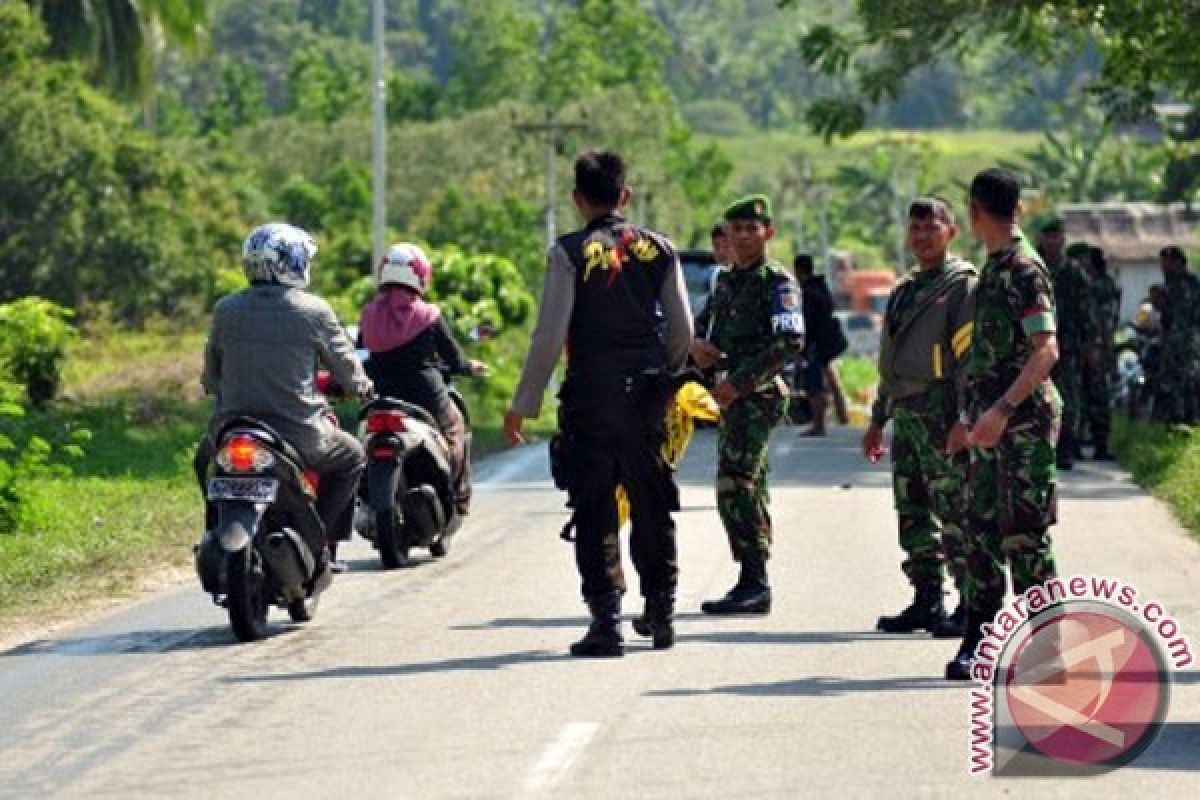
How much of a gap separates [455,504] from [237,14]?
166534mm

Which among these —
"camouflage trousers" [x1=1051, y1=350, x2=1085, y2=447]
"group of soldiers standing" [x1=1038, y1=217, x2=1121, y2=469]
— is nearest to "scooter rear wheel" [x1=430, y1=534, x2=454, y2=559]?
"group of soldiers standing" [x1=1038, y1=217, x2=1121, y2=469]

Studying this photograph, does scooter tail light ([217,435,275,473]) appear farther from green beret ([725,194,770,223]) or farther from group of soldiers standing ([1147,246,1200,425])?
group of soldiers standing ([1147,246,1200,425])

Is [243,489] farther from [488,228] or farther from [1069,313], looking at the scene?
[488,228]

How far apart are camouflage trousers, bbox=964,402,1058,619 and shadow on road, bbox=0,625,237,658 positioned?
142 inches

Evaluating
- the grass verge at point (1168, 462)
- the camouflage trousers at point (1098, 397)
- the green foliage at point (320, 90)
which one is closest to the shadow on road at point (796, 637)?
the grass verge at point (1168, 462)

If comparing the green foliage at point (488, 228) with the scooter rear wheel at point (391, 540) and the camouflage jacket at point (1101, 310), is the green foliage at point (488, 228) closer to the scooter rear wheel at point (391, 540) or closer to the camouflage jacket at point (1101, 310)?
the camouflage jacket at point (1101, 310)

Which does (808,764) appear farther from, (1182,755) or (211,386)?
(211,386)

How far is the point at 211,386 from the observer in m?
14.4

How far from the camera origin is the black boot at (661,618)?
13.4 meters

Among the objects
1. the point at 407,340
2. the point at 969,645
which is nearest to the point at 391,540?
the point at 407,340

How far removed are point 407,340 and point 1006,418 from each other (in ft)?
19.8

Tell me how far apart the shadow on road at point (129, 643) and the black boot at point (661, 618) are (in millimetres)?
1947

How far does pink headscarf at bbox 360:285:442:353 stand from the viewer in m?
17.5

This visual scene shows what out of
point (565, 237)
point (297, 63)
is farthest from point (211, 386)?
point (297, 63)
